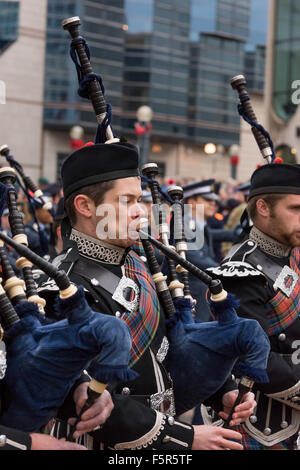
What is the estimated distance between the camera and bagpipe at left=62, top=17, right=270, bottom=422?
2.95m

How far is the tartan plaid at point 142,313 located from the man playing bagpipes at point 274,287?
66 centimetres

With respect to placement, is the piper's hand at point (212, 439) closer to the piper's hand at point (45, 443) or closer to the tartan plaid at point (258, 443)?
the piper's hand at point (45, 443)

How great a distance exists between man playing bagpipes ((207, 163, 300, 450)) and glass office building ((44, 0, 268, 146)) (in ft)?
93.2

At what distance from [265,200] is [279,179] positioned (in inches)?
4.8

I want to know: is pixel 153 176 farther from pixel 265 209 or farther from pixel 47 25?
pixel 47 25

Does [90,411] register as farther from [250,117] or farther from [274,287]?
[250,117]

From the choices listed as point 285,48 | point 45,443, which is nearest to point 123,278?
point 45,443

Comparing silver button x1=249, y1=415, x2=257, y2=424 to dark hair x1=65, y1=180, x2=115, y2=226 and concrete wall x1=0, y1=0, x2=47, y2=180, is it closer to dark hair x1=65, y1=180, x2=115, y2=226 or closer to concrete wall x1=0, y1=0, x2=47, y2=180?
dark hair x1=65, y1=180, x2=115, y2=226

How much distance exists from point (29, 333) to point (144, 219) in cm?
73

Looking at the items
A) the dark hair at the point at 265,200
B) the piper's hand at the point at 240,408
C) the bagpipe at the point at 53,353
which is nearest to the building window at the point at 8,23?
the dark hair at the point at 265,200

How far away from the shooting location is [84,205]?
3.13 meters

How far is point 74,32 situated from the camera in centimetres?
343

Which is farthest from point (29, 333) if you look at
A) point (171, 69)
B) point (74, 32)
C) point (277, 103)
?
point (171, 69)

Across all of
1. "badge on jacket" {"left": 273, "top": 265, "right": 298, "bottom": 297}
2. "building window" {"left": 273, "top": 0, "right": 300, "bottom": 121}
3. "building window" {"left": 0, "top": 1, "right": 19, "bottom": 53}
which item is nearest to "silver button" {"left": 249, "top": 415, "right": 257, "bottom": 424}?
"badge on jacket" {"left": 273, "top": 265, "right": 298, "bottom": 297}
